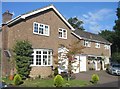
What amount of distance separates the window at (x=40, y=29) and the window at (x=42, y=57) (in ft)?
6.39

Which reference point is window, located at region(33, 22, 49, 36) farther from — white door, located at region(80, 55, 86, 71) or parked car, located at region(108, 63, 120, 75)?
parked car, located at region(108, 63, 120, 75)

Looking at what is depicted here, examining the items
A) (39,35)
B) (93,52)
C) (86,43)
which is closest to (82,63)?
(86,43)

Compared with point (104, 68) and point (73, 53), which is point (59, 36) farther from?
point (104, 68)

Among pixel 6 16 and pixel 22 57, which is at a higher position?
pixel 6 16

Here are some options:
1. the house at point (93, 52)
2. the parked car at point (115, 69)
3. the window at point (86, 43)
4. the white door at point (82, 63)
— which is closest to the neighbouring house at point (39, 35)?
the white door at point (82, 63)

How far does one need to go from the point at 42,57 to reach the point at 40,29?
3090 mm

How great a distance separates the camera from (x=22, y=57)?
76.9ft

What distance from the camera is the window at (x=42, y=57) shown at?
83.5ft

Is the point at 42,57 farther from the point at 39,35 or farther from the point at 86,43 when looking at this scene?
the point at 86,43

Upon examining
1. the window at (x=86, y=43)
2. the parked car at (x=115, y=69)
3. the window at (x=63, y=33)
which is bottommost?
the parked car at (x=115, y=69)

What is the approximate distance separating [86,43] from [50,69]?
39.7ft

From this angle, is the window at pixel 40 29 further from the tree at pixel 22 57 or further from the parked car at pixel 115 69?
the parked car at pixel 115 69

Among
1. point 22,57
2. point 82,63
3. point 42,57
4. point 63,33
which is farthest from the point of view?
point 82,63

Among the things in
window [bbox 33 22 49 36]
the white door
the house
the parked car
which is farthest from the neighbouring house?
the parked car
